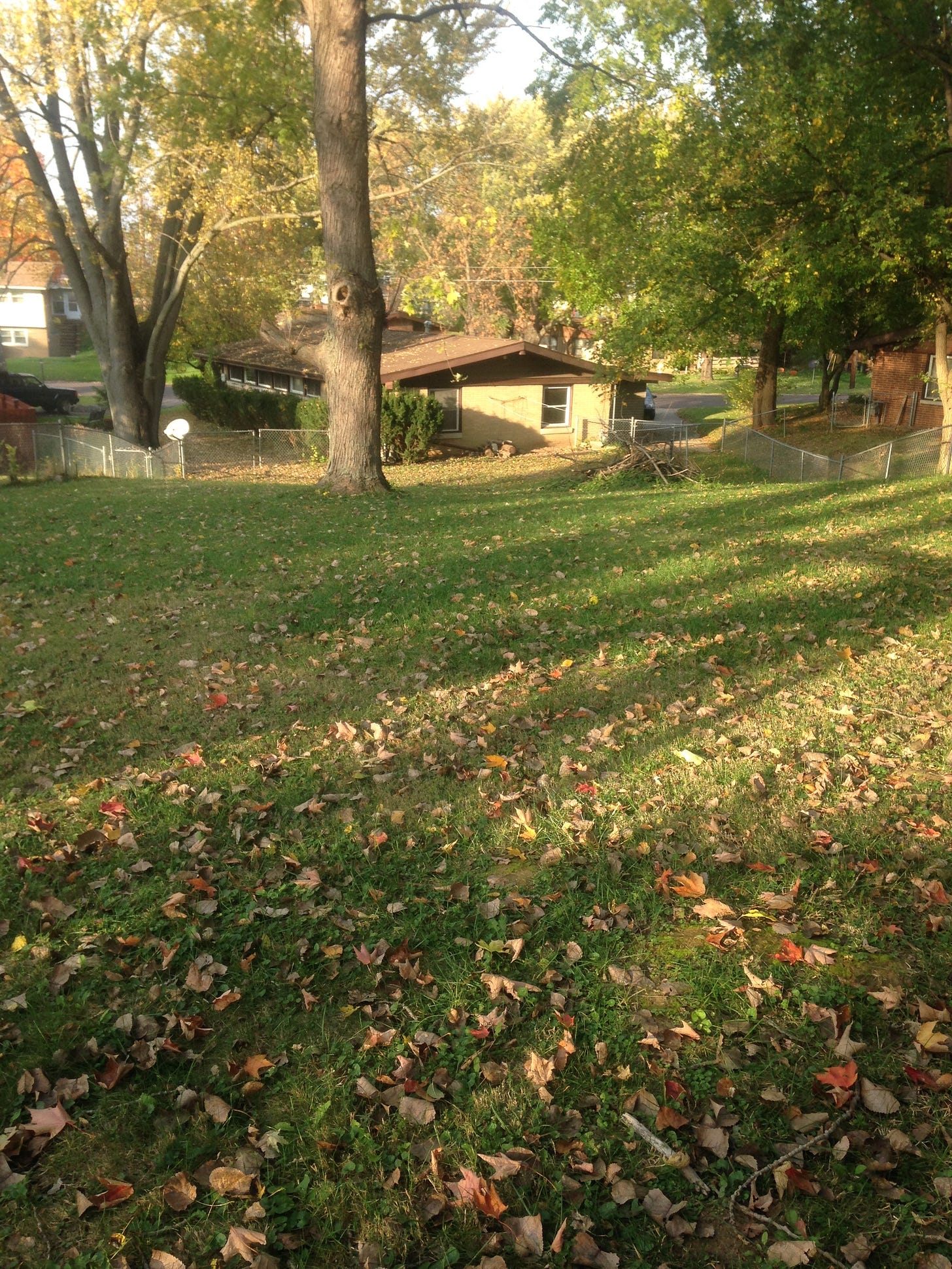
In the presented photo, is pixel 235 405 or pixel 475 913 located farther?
pixel 235 405

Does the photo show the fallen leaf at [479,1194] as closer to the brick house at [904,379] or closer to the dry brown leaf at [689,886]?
the dry brown leaf at [689,886]

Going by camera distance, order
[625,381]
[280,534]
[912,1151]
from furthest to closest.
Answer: [625,381], [280,534], [912,1151]

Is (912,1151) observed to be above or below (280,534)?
below

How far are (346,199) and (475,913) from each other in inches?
550

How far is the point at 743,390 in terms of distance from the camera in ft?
140

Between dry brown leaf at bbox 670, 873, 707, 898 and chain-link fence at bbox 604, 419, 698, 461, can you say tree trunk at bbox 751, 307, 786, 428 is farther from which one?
dry brown leaf at bbox 670, 873, 707, 898

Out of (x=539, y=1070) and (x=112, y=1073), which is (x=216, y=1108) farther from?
(x=539, y=1070)

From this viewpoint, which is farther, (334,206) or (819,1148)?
(334,206)

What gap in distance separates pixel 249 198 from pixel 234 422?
54.7 ft

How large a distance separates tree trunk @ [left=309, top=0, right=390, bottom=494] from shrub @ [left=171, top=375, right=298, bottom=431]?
20.2 metres

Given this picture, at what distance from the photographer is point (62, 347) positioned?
68188mm

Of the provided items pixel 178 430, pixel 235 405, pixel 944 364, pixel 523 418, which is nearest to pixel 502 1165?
pixel 944 364

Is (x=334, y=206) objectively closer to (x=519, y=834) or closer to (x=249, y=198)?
(x=249, y=198)

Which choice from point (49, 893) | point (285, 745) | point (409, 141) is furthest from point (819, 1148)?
point (409, 141)
